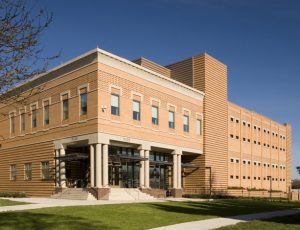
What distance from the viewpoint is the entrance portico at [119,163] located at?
31.3 meters

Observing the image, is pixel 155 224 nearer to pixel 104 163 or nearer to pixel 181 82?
pixel 104 163

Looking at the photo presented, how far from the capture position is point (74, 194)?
31.5 meters

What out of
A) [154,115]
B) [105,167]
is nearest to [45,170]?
[105,167]

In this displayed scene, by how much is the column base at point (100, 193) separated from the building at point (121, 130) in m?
0.07

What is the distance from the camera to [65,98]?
34.8m

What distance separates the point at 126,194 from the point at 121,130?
4919 mm

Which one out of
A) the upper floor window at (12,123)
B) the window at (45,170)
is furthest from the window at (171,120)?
the upper floor window at (12,123)

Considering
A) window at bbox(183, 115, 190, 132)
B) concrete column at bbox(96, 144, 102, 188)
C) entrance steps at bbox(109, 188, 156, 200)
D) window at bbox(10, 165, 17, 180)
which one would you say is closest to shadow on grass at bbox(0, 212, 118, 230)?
concrete column at bbox(96, 144, 102, 188)

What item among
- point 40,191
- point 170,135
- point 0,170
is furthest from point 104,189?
point 0,170

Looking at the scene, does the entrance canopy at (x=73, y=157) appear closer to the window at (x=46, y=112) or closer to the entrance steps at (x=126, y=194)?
the entrance steps at (x=126, y=194)

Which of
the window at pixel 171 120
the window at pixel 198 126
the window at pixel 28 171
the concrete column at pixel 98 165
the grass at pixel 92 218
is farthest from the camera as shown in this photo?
the window at pixel 198 126

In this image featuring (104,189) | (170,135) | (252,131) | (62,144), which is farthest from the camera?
(252,131)

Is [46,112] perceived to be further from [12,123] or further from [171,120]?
[171,120]

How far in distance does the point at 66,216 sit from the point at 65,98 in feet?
59.8
